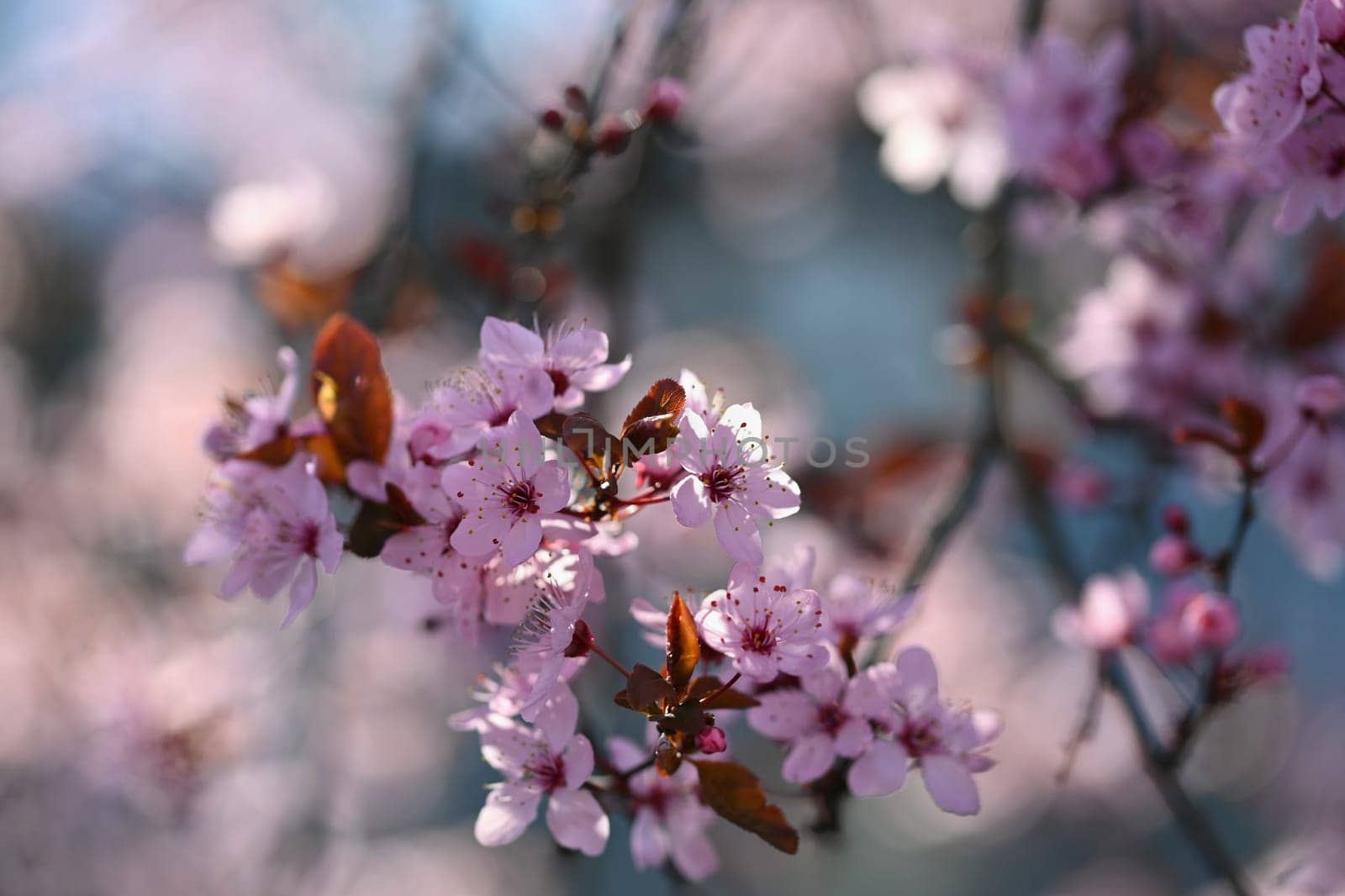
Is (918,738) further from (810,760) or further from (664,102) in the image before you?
(664,102)

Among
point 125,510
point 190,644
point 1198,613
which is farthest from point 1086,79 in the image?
point 125,510

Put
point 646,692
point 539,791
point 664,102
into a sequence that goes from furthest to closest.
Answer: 1. point 664,102
2. point 539,791
3. point 646,692

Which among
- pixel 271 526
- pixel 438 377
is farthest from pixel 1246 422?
pixel 438 377

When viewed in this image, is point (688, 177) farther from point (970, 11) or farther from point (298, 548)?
point (298, 548)

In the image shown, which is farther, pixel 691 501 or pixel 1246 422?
pixel 1246 422

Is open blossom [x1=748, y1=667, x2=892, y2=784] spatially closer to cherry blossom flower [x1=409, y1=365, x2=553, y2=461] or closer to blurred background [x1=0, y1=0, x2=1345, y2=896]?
blurred background [x1=0, y1=0, x2=1345, y2=896]

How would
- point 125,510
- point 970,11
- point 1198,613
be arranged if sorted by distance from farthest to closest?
point 970,11, point 125,510, point 1198,613
